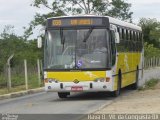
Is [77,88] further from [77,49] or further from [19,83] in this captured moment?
[19,83]

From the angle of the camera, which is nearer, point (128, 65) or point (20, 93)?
point (128, 65)

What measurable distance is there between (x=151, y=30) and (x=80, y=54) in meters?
77.1

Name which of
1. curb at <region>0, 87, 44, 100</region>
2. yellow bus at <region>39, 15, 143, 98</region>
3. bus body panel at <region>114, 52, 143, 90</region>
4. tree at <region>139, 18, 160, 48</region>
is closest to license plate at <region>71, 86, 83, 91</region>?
yellow bus at <region>39, 15, 143, 98</region>

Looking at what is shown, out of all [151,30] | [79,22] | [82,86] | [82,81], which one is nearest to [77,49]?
[79,22]

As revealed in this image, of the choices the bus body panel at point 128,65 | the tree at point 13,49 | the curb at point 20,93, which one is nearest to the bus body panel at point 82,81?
the bus body panel at point 128,65

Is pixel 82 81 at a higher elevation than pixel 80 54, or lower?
lower

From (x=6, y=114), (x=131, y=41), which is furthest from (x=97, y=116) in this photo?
(x=131, y=41)

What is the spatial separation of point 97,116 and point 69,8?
172ft

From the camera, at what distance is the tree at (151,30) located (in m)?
91.5

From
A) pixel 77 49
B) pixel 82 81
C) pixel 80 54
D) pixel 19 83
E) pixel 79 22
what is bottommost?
pixel 19 83

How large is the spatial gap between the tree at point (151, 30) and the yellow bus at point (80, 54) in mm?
68411

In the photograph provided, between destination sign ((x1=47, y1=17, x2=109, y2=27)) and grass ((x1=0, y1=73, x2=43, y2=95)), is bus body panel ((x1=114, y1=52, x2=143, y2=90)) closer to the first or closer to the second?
destination sign ((x1=47, y1=17, x2=109, y2=27))

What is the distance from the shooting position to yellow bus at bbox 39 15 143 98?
68.9 feet

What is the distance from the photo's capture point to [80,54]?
69.4 ft
